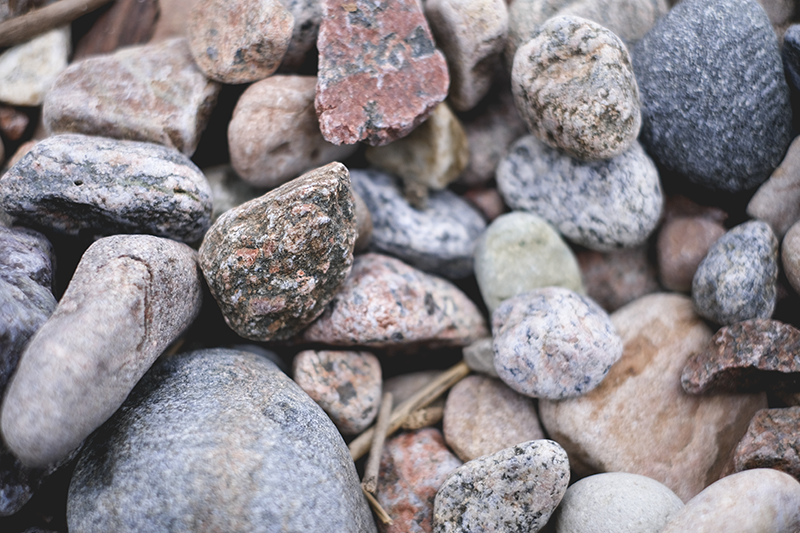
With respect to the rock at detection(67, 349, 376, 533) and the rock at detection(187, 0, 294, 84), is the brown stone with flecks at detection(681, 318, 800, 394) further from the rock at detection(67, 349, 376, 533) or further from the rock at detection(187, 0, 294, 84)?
the rock at detection(187, 0, 294, 84)

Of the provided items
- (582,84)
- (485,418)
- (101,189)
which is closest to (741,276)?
(582,84)

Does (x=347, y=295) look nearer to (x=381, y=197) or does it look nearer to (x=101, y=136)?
(x=381, y=197)

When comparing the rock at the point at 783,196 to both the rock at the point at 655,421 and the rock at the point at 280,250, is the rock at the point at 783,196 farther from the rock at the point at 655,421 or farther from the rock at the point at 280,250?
the rock at the point at 280,250

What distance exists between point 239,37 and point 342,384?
1357 mm

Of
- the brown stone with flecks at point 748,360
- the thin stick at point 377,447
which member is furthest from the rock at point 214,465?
the brown stone with flecks at point 748,360

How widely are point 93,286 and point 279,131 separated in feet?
2.85

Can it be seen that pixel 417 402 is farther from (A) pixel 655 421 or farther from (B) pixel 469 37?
(B) pixel 469 37

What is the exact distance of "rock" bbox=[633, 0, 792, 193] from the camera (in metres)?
1.98

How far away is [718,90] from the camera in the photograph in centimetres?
198

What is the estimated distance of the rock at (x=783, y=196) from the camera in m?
2.00

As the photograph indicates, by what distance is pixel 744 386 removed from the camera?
189 cm

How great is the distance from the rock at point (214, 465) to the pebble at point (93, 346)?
0.48 feet

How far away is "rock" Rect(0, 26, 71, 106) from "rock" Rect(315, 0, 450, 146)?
1289 millimetres

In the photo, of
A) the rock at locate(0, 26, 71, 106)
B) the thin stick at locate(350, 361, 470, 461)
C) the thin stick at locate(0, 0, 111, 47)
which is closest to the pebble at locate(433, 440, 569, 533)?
the thin stick at locate(350, 361, 470, 461)
